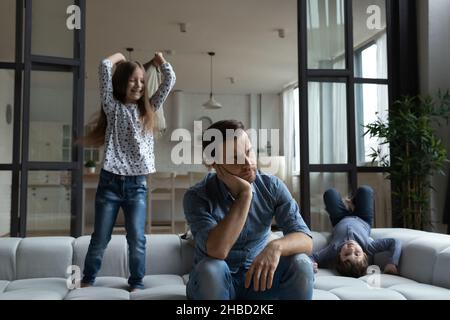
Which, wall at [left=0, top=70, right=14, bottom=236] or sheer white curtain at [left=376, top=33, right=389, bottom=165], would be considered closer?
wall at [left=0, top=70, right=14, bottom=236]

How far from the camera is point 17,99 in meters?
2.89

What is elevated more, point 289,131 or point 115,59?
point 289,131

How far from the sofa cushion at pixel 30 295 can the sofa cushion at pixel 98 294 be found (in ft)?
0.18

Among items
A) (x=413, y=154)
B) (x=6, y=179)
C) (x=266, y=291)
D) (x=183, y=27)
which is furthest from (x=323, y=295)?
(x=183, y=27)

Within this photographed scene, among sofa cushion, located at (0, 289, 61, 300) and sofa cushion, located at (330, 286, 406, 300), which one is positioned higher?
sofa cushion, located at (0, 289, 61, 300)

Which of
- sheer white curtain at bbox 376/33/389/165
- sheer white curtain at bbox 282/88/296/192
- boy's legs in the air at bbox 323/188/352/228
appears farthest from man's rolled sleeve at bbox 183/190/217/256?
sheer white curtain at bbox 282/88/296/192

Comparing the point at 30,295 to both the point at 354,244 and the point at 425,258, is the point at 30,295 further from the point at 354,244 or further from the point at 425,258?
the point at 425,258

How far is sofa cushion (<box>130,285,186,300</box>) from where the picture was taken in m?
1.62

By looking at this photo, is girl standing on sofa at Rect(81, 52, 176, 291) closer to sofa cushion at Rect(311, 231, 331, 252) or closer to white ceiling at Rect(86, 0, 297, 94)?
sofa cushion at Rect(311, 231, 331, 252)

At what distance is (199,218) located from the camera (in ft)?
4.56

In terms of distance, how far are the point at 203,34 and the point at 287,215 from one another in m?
4.24

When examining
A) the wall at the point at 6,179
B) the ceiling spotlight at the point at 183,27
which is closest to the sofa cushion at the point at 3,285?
the wall at the point at 6,179

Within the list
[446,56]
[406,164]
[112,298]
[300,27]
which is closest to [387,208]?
[406,164]
